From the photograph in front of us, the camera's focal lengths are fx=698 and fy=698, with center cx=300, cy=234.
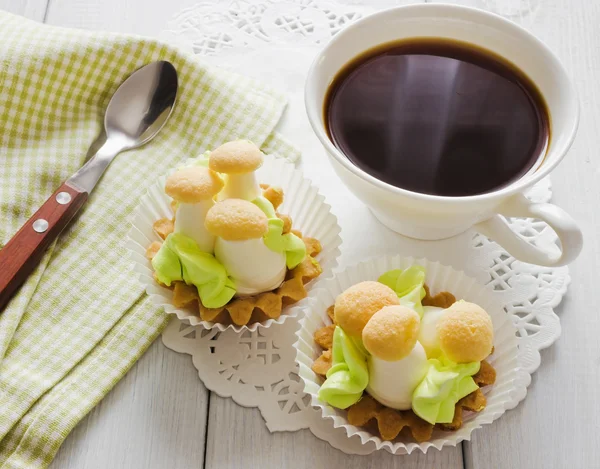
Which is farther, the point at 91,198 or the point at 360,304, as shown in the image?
the point at 91,198

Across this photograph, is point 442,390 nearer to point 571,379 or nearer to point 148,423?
point 571,379

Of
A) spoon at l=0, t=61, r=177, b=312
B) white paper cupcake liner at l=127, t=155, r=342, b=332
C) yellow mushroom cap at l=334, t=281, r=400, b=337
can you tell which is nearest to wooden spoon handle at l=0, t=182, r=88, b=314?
spoon at l=0, t=61, r=177, b=312

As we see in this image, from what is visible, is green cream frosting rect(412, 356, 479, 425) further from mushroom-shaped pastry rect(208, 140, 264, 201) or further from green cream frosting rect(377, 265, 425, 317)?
mushroom-shaped pastry rect(208, 140, 264, 201)

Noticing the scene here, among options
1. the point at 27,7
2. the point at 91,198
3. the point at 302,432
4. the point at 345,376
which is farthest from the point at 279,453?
the point at 27,7

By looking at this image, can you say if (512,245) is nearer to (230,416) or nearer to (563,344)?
(563,344)

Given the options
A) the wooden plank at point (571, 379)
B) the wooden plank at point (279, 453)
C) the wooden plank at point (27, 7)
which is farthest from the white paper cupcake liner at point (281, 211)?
the wooden plank at point (27, 7)

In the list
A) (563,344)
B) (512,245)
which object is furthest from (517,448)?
(512,245)
